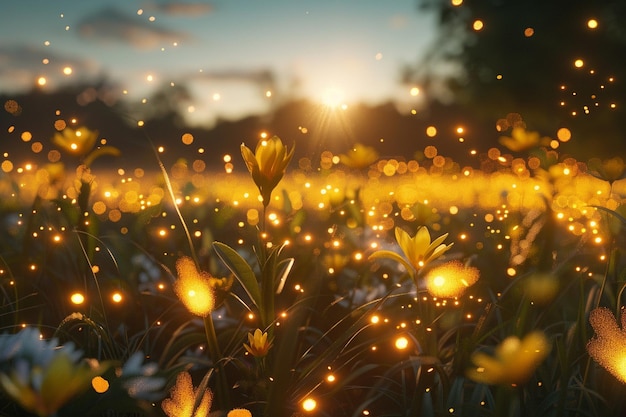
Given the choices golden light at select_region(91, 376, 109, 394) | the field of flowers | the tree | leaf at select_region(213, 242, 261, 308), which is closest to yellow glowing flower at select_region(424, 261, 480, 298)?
the field of flowers

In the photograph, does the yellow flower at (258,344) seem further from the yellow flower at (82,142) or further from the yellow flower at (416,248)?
the yellow flower at (82,142)

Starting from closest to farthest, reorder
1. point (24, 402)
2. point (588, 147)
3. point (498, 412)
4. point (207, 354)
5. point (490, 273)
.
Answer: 1. point (24, 402)
2. point (498, 412)
3. point (207, 354)
4. point (490, 273)
5. point (588, 147)

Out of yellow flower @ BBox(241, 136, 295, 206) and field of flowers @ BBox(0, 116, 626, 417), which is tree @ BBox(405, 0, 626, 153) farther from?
yellow flower @ BBox(241, 136, 295, 206)

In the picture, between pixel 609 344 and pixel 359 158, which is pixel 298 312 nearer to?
pixel 609 344

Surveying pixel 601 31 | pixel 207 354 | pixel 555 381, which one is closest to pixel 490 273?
pixel 555 381

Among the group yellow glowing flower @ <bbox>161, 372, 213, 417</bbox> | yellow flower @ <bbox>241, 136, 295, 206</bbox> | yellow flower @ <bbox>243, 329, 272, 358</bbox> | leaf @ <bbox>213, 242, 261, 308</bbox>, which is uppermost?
yellow flower @ <bbox>241, 136, 295, 206</bbox>

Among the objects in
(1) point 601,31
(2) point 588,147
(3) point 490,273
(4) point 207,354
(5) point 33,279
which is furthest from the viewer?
(2) point 588,147

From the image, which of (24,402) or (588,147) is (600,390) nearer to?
(24,402)
